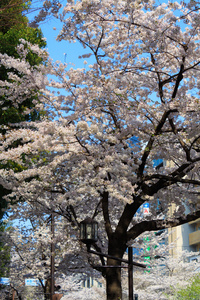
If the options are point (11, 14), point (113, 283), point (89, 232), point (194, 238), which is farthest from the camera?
point (194, 238)

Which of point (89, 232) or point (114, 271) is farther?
point (114, 271)

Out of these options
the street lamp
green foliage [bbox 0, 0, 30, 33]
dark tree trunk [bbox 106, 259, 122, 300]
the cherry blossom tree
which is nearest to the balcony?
the cherry blossom tree

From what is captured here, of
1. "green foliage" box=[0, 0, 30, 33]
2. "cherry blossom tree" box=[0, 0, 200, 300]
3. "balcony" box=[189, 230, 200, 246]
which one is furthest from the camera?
"balcony" box=[189, 230, 200, 246]

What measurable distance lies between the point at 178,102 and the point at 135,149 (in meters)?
2.09

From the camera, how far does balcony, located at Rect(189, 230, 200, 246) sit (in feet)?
130

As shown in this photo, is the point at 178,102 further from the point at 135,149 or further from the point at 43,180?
the point at 43,180

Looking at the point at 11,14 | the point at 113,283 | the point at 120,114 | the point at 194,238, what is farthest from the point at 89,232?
the point at 194,238

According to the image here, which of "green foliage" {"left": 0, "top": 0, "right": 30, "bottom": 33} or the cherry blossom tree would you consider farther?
the cherry blossom tree

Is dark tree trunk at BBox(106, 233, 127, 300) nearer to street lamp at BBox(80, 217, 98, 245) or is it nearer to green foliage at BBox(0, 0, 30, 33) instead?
street lamp at BBox(80, 217, 98, 245)

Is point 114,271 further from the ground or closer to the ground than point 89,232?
closer to the ground

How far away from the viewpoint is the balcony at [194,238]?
130 feet

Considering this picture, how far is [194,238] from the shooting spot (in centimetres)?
4038

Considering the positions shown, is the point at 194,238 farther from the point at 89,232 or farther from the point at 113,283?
the point at 89,232

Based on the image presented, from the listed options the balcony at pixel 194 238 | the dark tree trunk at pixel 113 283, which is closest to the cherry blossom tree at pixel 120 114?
the dark tree trunk at pixel 113 283
